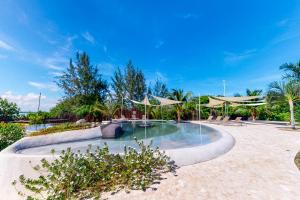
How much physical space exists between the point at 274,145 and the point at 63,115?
25.7 meters

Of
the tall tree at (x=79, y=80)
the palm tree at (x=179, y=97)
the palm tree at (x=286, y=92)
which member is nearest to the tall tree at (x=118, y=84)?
the tall tree at (x=79, y=80)

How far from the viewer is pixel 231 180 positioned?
15.9 feet

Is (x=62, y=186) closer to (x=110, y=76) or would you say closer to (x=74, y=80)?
(x=74, y=80)

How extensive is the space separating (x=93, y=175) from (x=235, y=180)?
12.7 feet

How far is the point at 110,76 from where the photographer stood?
1356 inches

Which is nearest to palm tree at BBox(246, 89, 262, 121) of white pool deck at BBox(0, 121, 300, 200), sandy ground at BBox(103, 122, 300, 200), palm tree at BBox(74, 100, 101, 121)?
white pool deck at BBox(0, 121, 300, 200)

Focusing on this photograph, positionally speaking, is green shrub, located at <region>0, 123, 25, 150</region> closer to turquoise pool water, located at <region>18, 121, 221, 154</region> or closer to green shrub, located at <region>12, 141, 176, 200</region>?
turquoise pool water, located at <region>18, 121, 221, 154</region>

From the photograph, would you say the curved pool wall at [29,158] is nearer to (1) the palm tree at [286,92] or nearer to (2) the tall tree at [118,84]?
(1) the palm tree at [286,92]

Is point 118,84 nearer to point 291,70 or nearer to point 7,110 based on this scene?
point 7,110

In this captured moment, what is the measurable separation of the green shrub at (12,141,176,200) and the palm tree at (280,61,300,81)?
1739 centimetres

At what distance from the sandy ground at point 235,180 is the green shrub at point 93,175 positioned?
1.38ft

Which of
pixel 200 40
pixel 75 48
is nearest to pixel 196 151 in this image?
pixel 75 48

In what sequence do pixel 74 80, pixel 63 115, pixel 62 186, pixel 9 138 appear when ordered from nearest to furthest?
pixel 62 186 < pixel 9 138 < pixel 63 115 < pixel 74 80

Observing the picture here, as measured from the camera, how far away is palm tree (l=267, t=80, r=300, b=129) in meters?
14.9
